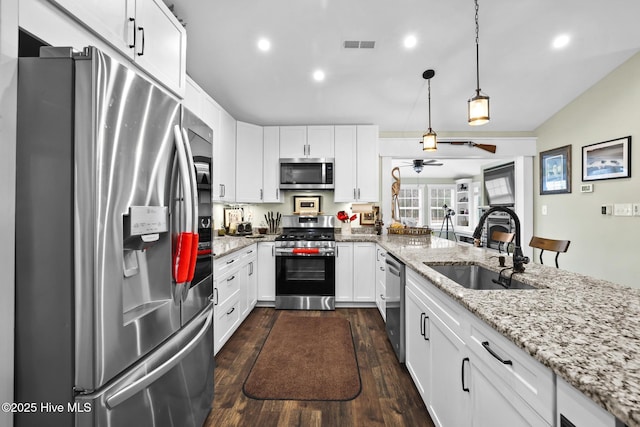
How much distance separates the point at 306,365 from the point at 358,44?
284 centimetres

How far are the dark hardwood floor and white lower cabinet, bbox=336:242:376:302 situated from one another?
92cm

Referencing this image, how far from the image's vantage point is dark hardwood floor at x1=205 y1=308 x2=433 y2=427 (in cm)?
168

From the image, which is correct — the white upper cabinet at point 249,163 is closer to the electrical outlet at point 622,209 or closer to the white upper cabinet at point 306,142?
the white upper cabinet at point 306,142

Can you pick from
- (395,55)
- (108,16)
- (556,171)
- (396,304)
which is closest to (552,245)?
(396,304)

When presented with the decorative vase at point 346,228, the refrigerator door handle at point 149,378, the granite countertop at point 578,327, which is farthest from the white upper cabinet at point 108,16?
the decorative vase at point 346,228

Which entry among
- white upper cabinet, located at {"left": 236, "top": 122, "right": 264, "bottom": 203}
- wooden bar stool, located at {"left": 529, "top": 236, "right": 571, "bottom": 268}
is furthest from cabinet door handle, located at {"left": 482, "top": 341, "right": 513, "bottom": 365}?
white upper cabinet, located at {"left": 236, "top": 122, "right": 264, "bottom": 203}

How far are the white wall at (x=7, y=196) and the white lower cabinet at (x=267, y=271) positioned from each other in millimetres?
2722

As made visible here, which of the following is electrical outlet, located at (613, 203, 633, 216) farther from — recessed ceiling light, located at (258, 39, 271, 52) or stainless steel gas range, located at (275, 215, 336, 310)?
recessed ceiling light, located at (258, 39, 271, 52)

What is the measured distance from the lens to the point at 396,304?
7.43ft

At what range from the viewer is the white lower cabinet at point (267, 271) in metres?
3.54

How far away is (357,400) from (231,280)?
1.43 metres

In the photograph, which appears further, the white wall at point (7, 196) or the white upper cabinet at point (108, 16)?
the white upper cabinet at point (108, 16)

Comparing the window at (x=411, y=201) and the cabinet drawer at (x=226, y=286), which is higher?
the window at (x=411, y=201)

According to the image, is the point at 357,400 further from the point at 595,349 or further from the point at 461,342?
the point at 595,349
